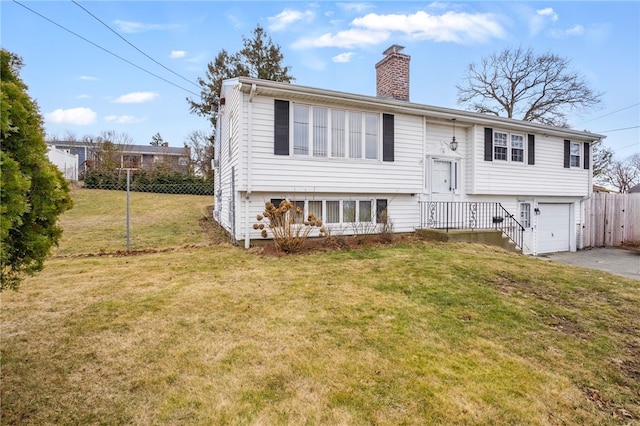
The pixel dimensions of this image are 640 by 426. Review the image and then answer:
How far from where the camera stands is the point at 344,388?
258cm

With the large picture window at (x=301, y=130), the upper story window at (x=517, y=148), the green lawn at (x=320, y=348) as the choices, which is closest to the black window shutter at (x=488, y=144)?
the upper story window at (x=517, y=148)

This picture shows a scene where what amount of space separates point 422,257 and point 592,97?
24554 millimetres

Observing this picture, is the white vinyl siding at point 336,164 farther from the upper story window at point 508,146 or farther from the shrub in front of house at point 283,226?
the upper story window at point 508,146

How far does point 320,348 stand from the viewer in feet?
10.6

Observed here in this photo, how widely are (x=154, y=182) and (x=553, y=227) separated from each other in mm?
21816

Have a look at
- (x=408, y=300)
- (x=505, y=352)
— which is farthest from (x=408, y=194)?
(x=505, y=352)

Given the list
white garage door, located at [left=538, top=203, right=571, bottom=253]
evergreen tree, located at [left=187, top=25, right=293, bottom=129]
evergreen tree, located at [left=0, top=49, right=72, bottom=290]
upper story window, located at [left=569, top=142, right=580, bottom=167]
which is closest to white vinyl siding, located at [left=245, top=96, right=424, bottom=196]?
evergreen tree, located at [left=0, top=49, right=72, bottom=290]

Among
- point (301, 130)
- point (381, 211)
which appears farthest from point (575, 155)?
point (301, 130)

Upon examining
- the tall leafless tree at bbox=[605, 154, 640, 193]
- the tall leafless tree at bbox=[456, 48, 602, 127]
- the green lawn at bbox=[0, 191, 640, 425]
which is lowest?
the green lawn at bbox=[0, 191, 640, 425]

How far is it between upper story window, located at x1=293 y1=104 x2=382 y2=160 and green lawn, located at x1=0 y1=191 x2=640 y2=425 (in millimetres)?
4031

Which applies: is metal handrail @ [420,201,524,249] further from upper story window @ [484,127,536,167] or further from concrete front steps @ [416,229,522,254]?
upper story window @ [484,127,536,167]

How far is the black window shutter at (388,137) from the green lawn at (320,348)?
4.59 m

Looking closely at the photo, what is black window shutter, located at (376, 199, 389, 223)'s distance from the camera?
9.74 meters

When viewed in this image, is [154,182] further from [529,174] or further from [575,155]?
[575,155]
